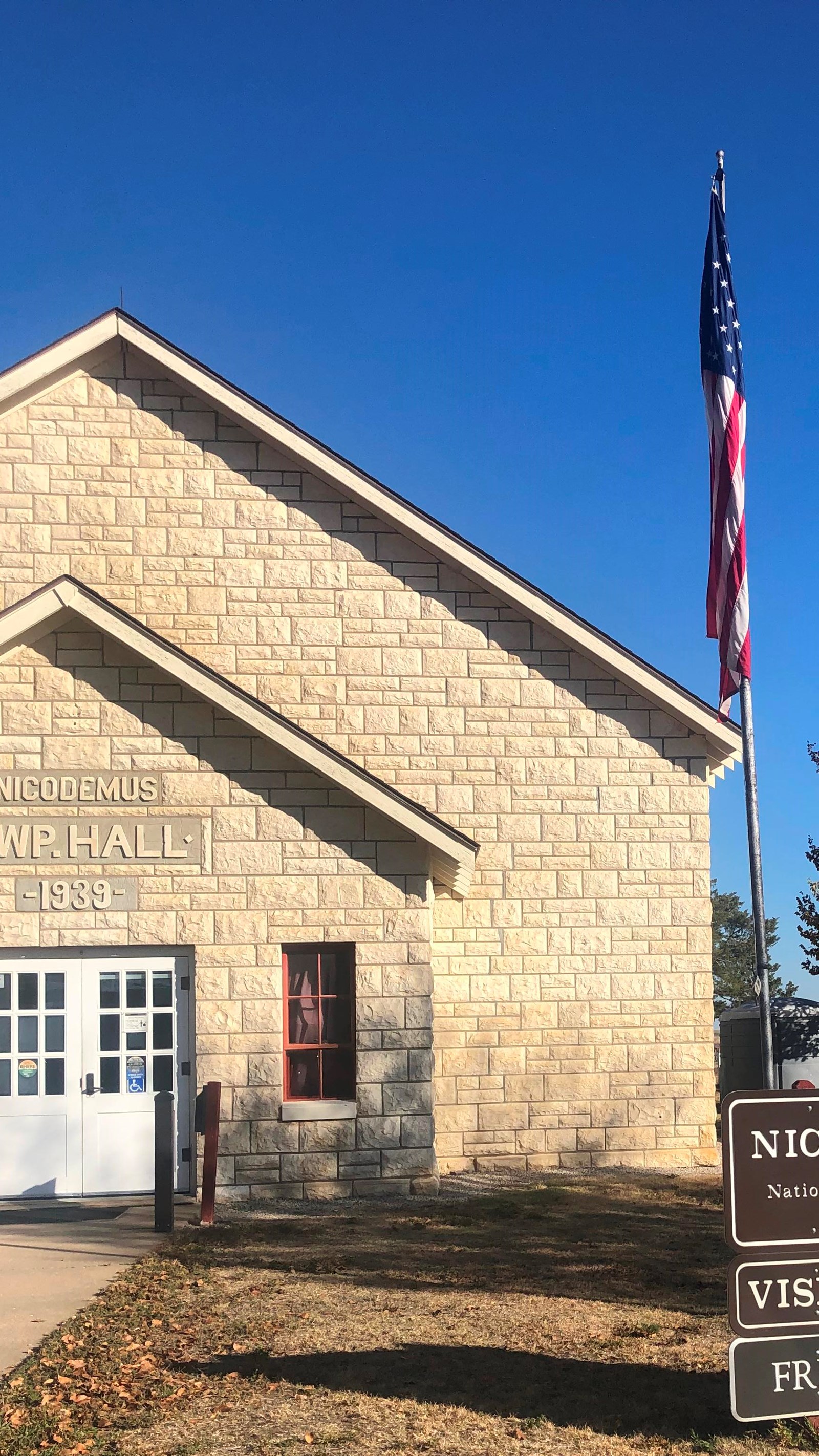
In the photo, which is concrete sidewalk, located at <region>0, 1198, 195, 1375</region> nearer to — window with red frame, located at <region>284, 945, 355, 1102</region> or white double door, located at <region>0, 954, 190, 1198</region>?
white double door, located at <region>0, 954, 190, 1198</region>

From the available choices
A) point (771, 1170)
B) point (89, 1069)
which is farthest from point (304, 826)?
point (771, 1170)

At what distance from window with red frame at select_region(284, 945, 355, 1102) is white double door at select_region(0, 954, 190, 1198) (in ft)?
3.33

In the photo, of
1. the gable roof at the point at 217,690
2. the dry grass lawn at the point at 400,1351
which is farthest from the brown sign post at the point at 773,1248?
the gable roof at the point at 217,690

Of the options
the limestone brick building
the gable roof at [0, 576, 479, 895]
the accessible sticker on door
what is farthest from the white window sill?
the gable roof at [0, 576, 479, 895]

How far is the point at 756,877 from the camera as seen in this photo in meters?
10.2

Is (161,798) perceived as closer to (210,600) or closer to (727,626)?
(210,600)

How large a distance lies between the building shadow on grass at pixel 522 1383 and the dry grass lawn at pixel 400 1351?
0.6 inches

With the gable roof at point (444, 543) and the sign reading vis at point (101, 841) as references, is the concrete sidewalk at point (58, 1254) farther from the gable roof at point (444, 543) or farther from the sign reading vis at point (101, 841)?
the gable roof at point (444, 543)

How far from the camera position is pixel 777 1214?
6574mm

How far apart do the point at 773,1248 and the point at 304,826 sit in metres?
7.66

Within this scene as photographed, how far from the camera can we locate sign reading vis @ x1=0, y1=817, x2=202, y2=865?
13.2 metres

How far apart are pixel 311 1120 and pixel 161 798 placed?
3.40 m

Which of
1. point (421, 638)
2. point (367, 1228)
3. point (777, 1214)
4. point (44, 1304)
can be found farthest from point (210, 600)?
point (777, 1214)

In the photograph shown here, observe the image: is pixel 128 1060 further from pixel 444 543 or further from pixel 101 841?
pixel 444 543
